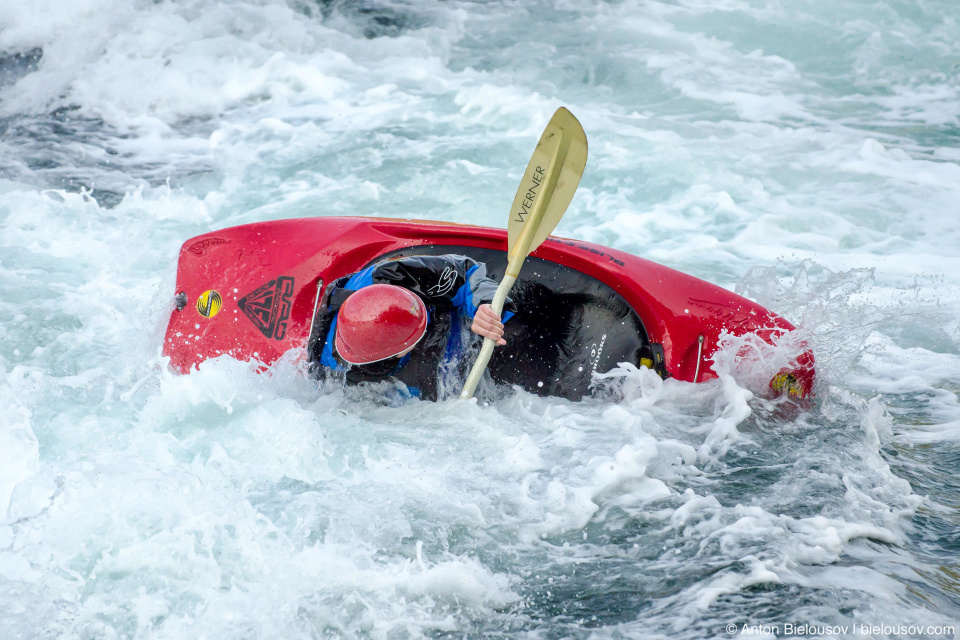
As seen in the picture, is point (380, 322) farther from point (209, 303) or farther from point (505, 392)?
point (209, 303)

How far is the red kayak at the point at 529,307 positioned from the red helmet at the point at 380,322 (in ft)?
1.38

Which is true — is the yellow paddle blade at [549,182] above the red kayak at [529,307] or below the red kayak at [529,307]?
above

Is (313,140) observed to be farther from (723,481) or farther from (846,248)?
(723,481)

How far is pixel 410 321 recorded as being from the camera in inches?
A: 112

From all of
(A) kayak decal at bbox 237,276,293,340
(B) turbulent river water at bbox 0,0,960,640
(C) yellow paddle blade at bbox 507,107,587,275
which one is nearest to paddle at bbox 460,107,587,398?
(C) yellow paddle blade at bbox 507,107,587,275

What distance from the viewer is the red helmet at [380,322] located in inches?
110

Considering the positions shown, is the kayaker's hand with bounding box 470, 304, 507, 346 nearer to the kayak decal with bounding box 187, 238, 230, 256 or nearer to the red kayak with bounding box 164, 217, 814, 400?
the red kayak with bounding box 164, 217, 814, 400

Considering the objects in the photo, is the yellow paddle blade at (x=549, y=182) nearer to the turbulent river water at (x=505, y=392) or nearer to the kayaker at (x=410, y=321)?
the kayaker at (x=410, y=321)

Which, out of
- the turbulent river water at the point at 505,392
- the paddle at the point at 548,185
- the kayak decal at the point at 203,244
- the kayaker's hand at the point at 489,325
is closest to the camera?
the turbulent river water at the point at 505,392

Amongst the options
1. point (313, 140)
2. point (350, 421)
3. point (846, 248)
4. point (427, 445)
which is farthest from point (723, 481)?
point (313, 140)

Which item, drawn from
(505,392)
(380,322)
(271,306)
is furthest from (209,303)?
(505,392)

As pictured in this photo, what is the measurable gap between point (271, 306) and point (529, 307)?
112 cm

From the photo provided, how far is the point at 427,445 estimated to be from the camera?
3137 mm

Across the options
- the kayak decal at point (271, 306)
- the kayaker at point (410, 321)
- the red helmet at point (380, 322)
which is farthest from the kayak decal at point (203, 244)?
the red helmet at point (380, 322)
